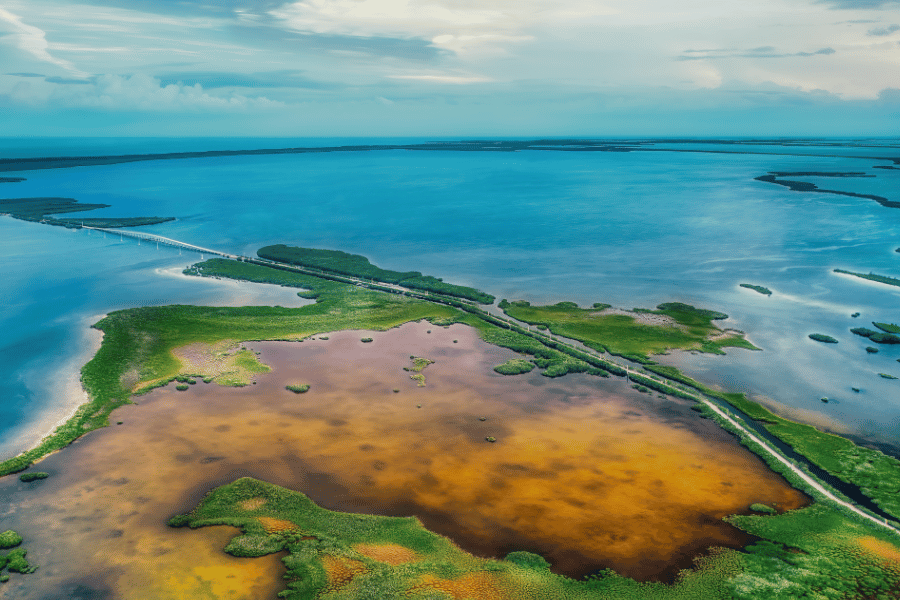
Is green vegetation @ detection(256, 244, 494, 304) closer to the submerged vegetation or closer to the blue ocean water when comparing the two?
the blue ocean water

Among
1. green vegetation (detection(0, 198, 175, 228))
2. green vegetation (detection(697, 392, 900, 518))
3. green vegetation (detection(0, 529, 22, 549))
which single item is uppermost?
green vegetation (detection(0, 198, 175, 228))

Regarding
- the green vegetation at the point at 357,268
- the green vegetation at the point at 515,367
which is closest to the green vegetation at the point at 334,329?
the green vegetation at the point at 515,367

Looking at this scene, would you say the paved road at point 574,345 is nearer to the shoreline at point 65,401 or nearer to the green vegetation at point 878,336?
the green vegetation at point 878,336

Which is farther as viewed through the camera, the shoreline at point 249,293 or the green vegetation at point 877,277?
the green vegetation at point 877,277


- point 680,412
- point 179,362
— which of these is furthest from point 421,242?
point 680,412

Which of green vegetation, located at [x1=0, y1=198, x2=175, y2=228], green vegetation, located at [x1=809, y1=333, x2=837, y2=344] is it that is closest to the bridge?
green vegetation, located at [x1=0, y1=198, x2=175, y2=228]

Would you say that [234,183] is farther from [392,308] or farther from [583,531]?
[583,531]
